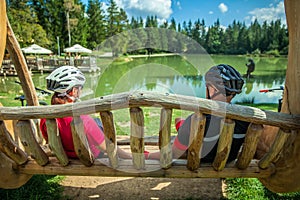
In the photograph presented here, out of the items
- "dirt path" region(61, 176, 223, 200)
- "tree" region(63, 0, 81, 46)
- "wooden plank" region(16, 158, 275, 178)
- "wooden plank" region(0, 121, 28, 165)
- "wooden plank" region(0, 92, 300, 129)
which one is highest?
A: "tree" region(63, 0, 81, 46)

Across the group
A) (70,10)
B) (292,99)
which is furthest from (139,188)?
(70,10)

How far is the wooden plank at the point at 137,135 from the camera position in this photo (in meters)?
1.38

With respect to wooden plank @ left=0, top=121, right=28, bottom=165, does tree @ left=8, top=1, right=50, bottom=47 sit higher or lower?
higher

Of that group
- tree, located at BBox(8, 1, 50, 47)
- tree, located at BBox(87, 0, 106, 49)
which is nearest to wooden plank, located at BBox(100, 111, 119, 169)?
tree, located at BBox(8, 1, 50, 47)

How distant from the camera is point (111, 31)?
22969mm

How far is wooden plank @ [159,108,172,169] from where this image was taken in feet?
4.56

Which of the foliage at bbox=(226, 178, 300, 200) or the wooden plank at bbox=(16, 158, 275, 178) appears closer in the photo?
the wooden plank at bbox=(16, 158, 275, 178)

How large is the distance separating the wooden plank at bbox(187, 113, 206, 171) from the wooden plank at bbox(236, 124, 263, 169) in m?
0.28

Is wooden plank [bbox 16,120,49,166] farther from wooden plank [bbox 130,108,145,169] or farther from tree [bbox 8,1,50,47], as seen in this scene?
tree [bbox 8,1,50,47]

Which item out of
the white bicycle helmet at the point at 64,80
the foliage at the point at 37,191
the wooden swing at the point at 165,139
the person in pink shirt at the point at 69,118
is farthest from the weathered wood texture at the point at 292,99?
the foliage at the point at 37,191

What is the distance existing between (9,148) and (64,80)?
0.57 m

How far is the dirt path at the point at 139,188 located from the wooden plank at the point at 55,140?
36.3 inches

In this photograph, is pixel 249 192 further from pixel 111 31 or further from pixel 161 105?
pixel 111 31

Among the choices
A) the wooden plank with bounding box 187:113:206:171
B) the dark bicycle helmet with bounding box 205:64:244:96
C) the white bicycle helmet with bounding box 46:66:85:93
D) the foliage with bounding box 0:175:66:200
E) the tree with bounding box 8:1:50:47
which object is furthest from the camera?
the tree with bounding box 8:1:50:47
